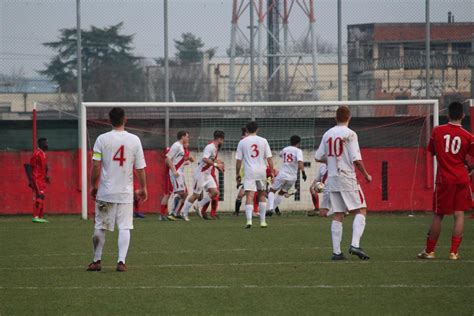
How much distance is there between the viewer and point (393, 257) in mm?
14188

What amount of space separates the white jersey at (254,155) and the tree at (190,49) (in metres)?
7.64

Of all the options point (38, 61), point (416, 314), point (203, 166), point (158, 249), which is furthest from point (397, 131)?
point (416, 314)

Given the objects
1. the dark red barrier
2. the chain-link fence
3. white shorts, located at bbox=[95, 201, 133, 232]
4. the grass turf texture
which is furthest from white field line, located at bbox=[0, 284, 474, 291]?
the chain-link fence

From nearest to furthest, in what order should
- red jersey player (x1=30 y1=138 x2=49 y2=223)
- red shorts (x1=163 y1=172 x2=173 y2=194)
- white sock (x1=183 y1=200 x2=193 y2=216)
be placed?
red jersey player (x1=30 y1=138 x2=49 y2=223)
white sock (x1=183 y1=200 x2=193 y2=216)
red shorts (x1=163 y1=172 x2=173 y2=194)

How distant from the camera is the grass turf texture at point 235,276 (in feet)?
31.9

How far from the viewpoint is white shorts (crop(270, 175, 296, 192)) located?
85.2 ft

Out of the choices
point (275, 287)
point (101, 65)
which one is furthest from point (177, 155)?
point (275, 287)

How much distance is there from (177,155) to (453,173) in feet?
38.9

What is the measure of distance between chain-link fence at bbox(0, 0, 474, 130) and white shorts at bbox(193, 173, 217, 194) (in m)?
3.41

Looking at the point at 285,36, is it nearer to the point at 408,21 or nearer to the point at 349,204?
the point at 408,21

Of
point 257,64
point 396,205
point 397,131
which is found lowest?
point 396,205

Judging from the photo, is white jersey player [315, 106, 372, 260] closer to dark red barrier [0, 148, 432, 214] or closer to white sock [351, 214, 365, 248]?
white sock [351, 214, 365, 248]

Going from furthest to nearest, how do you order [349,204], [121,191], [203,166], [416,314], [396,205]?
[396,205]
[203,166]
[349,204]
[121,191]
[416,314]

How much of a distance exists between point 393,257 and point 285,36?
1441cm
